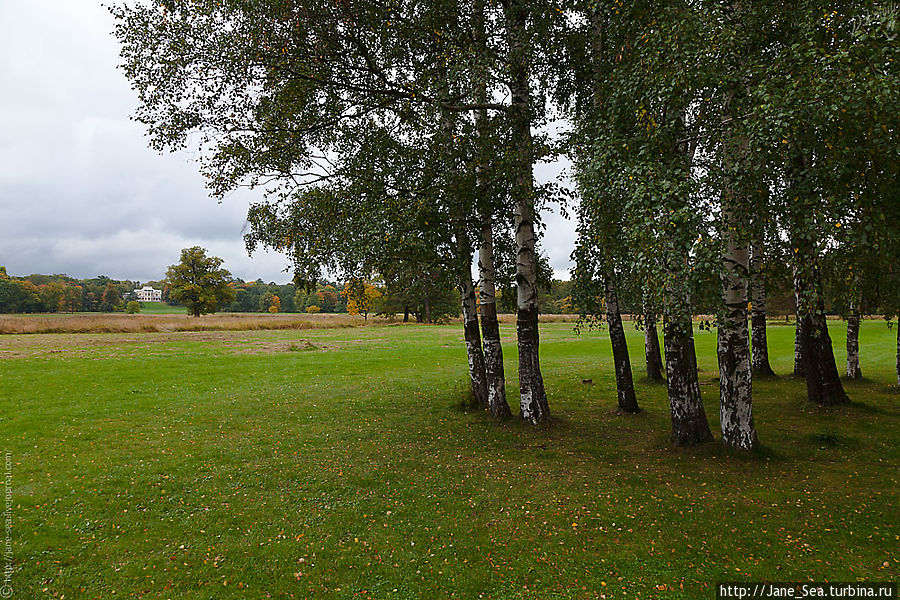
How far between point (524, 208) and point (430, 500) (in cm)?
698

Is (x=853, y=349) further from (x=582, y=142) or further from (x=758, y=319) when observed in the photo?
(x=582, y=142)

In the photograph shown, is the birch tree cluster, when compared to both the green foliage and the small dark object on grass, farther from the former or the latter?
the green foliage

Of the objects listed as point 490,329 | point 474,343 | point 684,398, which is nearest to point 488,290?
point 490,329

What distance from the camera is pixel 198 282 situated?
76.8 m

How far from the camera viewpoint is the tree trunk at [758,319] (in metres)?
11.6

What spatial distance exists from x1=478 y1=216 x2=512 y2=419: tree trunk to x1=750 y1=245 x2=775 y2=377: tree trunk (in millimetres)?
6055

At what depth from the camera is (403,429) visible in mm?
12164

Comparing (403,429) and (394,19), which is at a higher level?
(394,19)

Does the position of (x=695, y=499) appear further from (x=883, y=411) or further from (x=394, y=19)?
(x=394, y=19)

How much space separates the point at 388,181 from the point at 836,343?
1612 inches

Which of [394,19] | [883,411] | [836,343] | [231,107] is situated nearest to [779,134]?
[394,19]

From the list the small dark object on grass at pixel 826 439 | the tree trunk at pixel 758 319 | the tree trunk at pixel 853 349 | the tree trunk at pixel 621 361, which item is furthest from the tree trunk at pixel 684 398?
the tree trunk at pixel 853 349

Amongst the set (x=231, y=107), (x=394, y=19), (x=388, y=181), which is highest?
(x=394, y=19)

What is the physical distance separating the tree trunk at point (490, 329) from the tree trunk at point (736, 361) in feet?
16.9
